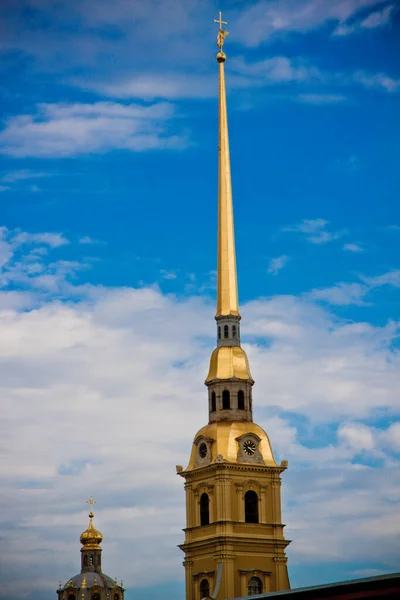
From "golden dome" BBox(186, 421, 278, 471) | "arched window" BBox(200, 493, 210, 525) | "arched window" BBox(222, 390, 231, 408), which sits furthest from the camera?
"arched window" BBox(222, 390, 231, 408)

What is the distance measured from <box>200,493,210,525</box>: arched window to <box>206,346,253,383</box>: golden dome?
356 inches

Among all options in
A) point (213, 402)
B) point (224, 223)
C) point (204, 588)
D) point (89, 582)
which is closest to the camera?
point (204, 588)

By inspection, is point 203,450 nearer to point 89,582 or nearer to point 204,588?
point 204,588

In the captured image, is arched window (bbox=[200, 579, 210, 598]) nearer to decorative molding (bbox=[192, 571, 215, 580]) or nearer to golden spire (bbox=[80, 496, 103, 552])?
decorative molding (bbox=[192, 571, 215, 580])

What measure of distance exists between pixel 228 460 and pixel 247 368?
780 centimetres

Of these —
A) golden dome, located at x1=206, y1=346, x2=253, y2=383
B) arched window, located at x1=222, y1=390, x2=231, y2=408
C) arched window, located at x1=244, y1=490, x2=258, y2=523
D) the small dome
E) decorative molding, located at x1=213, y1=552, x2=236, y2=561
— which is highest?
the small dome

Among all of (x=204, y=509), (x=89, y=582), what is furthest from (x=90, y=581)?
(x=204, y=509)

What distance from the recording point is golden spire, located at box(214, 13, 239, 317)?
110000 mm

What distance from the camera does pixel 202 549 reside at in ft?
342

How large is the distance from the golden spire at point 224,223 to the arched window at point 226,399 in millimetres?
6519

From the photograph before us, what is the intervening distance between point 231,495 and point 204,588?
285 inches

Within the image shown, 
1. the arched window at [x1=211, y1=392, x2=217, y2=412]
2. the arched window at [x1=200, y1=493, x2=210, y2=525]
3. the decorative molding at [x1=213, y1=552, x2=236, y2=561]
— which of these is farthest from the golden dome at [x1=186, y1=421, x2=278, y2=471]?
the decorative molding at [x1=213, y1=552, x2=236, y2=561]

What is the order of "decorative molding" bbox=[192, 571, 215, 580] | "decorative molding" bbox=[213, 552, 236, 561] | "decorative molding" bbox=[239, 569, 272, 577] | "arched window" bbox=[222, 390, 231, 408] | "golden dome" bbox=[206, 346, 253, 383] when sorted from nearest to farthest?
"decorative molding" bbox=[213, 552, 236, 561] < "decorative molding" bbox=[239, 569, 272, 577] < "decorative molding" bbox=[192, 571, 215, 580] < "arched window" bbox=[222, 390, 231, 408] < "golden dome" bbox=[206, 346, 253, 383]

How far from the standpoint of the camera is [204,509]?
106 metres
